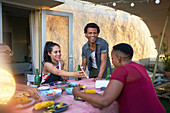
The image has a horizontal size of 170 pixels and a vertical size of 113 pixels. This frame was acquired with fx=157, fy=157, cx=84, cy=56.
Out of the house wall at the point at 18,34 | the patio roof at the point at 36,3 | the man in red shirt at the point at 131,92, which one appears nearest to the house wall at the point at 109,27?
the patio roof at the point at 36,3

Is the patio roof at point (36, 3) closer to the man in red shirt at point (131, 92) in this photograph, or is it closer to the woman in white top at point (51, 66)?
the woman in white top at point (51, 66)

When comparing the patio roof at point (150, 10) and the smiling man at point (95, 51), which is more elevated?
the patio roof at point (150, 10)

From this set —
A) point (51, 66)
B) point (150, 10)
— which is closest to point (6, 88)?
point (51, 66)

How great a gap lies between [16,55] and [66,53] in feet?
16.3

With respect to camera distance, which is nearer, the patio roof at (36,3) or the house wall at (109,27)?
the patio roof at (36,3)

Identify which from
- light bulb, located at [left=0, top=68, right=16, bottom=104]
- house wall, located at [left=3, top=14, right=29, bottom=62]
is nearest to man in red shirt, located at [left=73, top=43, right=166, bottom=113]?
light bulb, located at [left=0, top=68, right=16, bottom=104]

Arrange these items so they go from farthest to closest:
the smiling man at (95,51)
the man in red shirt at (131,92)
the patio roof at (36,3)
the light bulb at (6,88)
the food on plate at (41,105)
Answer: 1. the patio roof at (36,3)
2. the smiling man at (95,51)
3. the man in red shirt at (131,92)
4. the food on plate at (41,105)
5. the light bulb at (6,88)

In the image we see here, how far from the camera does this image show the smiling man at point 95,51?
2928 mm

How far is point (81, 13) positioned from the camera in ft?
19.8

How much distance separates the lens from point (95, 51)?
3029mm

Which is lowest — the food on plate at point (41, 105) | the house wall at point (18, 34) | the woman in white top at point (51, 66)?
the food on plate at point (41, 105)

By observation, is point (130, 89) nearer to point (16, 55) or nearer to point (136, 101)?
point (136, 101)

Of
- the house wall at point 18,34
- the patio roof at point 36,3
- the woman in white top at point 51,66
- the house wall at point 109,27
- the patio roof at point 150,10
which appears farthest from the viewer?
the house wall at point 18,34

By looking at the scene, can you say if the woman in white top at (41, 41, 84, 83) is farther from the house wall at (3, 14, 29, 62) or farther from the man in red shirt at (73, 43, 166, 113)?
the house wall at (3, 14, 29, 62)
